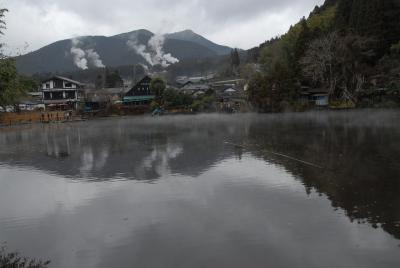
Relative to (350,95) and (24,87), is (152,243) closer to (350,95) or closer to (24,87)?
(24,87)

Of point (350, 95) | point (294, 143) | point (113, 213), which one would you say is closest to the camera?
point (113, 213)

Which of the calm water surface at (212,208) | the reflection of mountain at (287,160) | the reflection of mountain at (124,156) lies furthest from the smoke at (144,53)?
the calm water surface at (212,208)

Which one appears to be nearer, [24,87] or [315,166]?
[24,87]

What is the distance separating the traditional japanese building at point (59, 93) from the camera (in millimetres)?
68375

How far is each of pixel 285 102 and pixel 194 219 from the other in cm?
4320

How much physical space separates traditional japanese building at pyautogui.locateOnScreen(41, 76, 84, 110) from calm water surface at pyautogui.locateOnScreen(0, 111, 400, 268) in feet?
172

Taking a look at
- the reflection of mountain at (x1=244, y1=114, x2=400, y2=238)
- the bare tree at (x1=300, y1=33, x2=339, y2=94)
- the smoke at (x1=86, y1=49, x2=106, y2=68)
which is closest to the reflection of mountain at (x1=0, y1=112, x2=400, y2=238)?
the reflection of mountain at (x1=244, y1=114, x2=400, y2=238)

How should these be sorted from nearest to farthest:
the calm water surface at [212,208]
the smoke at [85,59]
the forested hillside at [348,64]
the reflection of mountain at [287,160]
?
the calm water surface at [212,208], the reflection of mountain at [287,160], the forested hillside at [348,64], the smoke at [85,59]

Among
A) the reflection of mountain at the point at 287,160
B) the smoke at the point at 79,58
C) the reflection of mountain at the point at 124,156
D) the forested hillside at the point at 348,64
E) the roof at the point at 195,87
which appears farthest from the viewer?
the smoke at the point at 79,58

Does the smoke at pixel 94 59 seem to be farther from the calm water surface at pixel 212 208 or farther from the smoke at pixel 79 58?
the calm water surface at pixel 212 208

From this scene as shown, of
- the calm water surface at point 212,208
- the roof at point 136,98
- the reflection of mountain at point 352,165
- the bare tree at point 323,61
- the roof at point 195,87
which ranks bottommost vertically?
the calm water surface at point 212,208

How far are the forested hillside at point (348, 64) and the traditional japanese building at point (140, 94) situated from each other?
79.4ft

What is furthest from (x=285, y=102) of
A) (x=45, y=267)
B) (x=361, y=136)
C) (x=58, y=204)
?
(x=45, y=267)

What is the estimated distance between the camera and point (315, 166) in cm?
1386
